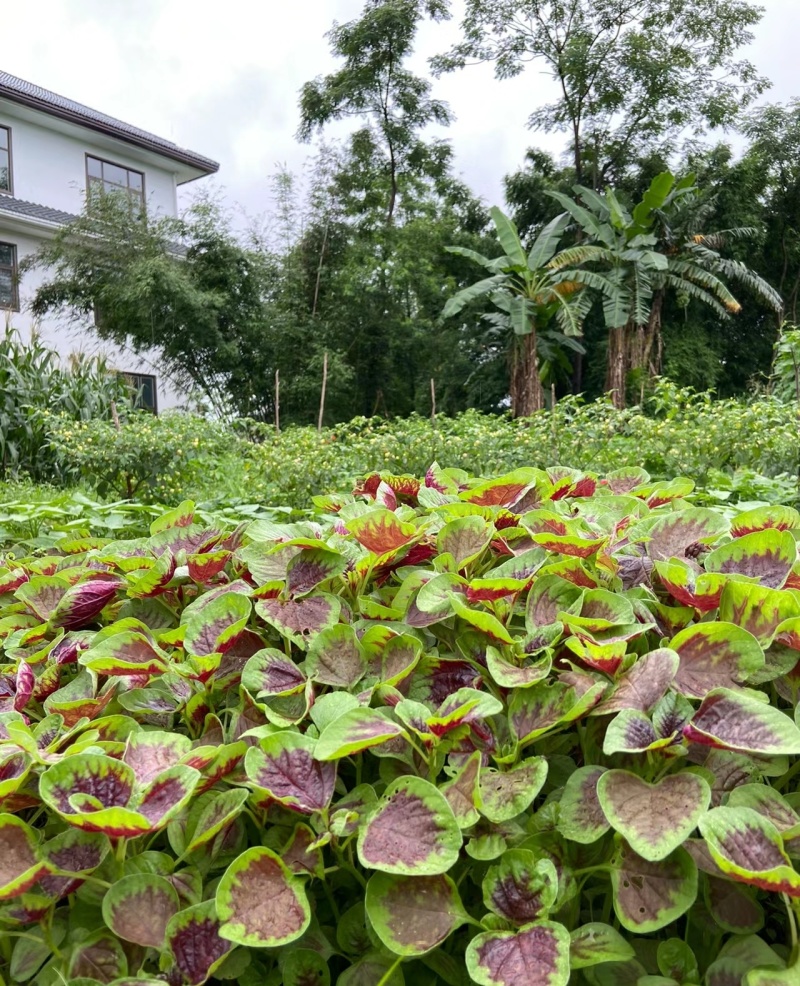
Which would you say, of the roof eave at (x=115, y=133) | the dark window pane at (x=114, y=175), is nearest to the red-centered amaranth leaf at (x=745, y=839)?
the roof eave at (x=115, y=133)

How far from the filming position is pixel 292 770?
534 mm

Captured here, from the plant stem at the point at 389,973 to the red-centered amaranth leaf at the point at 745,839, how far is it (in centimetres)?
20

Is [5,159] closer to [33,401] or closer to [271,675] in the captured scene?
[33,401]

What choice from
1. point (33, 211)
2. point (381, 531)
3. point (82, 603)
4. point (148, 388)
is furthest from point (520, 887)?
point (148, 388)

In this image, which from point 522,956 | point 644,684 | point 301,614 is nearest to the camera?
point 522,956

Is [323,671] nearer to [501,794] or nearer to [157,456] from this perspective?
[501,794]

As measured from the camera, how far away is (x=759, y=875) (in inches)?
16.3

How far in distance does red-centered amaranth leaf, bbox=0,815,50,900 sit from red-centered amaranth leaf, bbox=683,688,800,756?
17.2 inches

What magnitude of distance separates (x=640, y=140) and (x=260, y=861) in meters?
18.9

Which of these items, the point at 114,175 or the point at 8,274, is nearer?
the point at 8,274

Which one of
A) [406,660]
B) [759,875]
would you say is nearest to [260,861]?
[406,660]

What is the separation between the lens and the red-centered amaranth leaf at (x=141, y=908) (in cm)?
49

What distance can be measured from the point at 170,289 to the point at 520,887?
13434mm

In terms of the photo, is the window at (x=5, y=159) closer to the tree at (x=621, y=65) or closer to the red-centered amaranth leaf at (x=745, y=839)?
the tree at (x=621, y=65)
